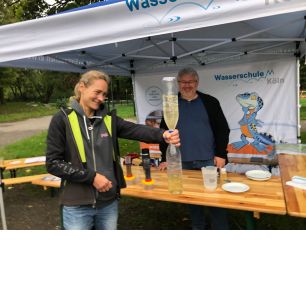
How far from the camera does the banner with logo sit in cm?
467

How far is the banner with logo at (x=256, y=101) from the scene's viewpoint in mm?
4672

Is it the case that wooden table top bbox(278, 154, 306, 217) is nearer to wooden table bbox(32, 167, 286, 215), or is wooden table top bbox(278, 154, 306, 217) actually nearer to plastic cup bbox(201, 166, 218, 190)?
wooden table bbox(32, 167, 286, 215)

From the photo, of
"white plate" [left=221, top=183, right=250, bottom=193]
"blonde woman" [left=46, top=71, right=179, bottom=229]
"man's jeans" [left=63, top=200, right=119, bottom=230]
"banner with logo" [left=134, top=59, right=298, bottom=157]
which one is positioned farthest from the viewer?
"banner with logo" [left=134, top=59, right=298, bottom=157]

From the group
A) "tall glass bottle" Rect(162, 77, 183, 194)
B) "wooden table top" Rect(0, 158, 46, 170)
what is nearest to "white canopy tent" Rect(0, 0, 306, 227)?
"tall glass bottle" Rect(162, 77, 183, 194)

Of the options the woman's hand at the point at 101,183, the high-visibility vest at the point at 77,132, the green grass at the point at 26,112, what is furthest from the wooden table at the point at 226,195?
the green grass at the point at 26,112

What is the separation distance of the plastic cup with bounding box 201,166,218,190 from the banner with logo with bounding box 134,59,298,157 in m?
2.80

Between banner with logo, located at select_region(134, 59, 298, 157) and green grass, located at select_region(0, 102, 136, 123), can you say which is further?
green grass, located at select_region(0, 102, 136, 123)

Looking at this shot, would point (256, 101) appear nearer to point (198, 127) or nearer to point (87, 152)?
point (198, 127)

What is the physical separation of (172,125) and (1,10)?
2616 cm

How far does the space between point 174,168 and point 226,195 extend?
488 millimetres

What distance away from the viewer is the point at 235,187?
246 centimetres

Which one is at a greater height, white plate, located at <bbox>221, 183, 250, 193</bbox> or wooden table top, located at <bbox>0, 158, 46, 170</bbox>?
white plate, located at <bbox>221, 183, 250, 193</bbox>

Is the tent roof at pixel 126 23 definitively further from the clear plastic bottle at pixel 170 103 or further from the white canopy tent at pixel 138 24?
the clear plastic bottle at pixel 170 103
